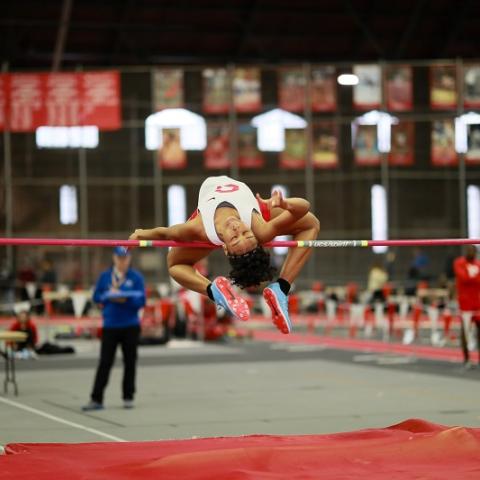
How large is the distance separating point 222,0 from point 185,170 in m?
8.81

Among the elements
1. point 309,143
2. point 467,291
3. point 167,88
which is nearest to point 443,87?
point 309,143

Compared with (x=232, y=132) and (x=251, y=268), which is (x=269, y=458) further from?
(x=232, y=132)

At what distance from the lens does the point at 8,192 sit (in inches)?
1061

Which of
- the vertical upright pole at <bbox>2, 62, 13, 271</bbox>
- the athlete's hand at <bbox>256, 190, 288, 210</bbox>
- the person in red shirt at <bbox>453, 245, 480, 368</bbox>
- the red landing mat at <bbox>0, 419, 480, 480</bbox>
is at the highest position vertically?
the vertical upright pole at <bbox>2, 62, 13, 271</bbox>

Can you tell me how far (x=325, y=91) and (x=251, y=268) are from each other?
715 inches

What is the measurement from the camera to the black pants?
12.1 meters

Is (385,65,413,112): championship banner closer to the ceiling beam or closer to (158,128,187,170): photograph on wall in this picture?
(158,128,187,170): photograph on wall

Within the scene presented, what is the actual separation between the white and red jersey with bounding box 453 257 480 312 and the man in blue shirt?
539cm

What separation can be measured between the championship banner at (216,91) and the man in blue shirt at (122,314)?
48.4 feet

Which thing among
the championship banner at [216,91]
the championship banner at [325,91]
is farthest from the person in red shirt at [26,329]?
the championship banner at [325,91]

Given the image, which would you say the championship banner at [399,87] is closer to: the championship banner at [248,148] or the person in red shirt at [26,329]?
the championship banner at [248,148]

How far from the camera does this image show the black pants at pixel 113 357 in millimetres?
12094

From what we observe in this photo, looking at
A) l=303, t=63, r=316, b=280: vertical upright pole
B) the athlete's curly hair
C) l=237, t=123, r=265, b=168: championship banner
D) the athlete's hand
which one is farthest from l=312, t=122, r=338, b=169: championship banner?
the athlete's hand

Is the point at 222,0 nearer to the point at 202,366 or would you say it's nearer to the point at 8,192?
the point at 8,192
